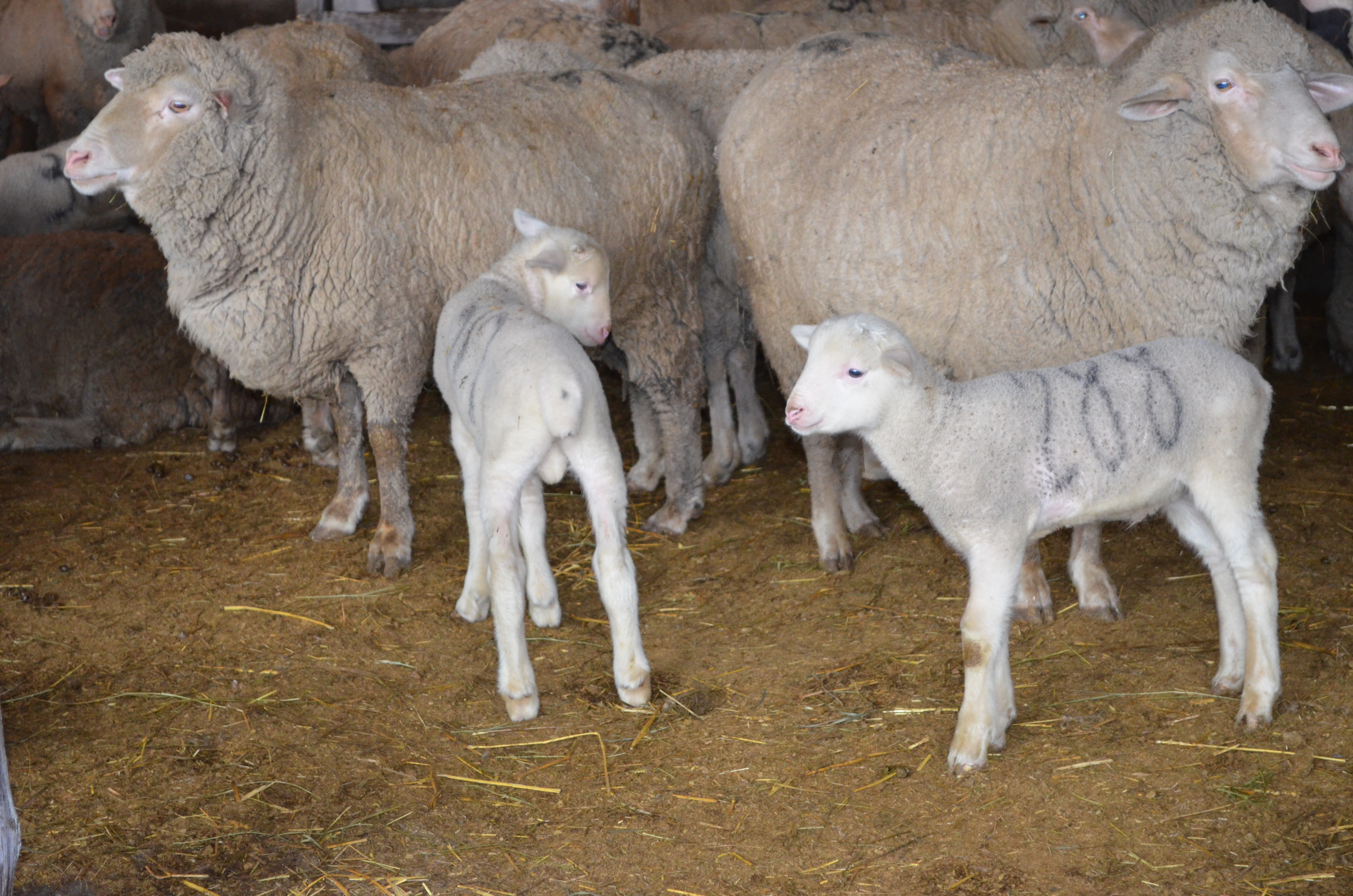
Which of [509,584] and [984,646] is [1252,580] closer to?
[984,646]

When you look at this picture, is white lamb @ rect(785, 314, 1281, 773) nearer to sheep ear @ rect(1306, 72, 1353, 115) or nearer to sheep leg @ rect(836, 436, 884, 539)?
sheep ear @ rect(1306, 72, 1353, 115)

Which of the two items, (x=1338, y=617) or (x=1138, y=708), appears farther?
(x=1338, y=617)

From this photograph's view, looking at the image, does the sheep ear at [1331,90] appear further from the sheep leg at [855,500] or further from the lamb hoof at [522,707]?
the lamb hoof at [522,707]

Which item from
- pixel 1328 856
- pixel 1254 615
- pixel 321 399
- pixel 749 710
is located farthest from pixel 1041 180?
pixel 321 399

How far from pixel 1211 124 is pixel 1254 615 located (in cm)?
154

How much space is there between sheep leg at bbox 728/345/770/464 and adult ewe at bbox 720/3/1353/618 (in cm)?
122

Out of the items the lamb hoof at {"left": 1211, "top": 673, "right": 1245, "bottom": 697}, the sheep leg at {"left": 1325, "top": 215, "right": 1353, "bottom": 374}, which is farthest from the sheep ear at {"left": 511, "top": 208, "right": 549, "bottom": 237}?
the sheep leg at {"left": 1325, "top": 215, "right": 1353, "bottom": 374}

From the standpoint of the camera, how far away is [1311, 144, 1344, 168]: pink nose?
387 centimetres

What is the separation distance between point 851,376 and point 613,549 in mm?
970

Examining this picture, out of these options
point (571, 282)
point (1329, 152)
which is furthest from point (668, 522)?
point (1329, 152)

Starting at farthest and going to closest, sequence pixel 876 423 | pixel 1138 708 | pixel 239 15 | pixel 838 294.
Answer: pixel 239 15
pixel 838 294
pixel 1138 708
pixel 876 423

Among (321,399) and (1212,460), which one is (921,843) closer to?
(1212,460)

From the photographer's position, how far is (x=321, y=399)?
581 centimetres

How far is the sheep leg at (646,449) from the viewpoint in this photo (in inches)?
251
